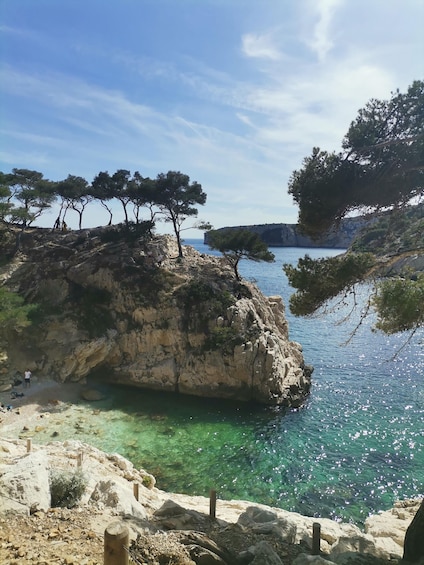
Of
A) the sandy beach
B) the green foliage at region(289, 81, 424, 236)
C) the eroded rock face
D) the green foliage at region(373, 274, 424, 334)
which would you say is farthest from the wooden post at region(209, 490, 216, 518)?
the eroded rock face

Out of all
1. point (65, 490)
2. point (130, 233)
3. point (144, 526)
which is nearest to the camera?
point (144, 526)

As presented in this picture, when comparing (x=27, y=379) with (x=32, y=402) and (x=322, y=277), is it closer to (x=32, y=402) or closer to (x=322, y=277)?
(x=32, y=402)

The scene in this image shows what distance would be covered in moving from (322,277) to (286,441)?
13.0 metres

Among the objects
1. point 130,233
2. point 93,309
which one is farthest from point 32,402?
point 130,233

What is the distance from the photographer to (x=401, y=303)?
10.5 m

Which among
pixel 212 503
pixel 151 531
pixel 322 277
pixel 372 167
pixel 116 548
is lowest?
pixel 212 503

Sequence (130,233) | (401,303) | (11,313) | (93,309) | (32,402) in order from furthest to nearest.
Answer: (130,233) < (93,309) < (11,313) < (32,402) < (401,303)

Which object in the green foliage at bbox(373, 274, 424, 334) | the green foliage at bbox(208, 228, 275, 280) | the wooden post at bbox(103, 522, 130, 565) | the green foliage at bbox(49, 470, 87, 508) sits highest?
the green foliage at bbox(208, 228, 275, 280)

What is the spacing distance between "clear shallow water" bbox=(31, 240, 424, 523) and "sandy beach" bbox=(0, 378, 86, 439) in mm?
Answer: 1303

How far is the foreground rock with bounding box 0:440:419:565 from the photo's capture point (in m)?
6.66

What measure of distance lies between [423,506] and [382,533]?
4.49m

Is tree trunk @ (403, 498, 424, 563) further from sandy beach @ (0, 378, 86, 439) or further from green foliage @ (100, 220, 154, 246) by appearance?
green foliage @ (100, 220, 154, 246)

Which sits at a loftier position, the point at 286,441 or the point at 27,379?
the point at 27,379

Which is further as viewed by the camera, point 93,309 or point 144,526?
point 93,309
